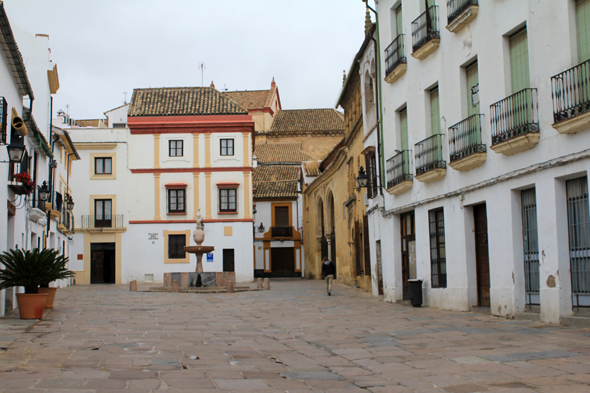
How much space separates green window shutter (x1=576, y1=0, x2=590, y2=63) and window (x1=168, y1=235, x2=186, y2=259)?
1121 inches

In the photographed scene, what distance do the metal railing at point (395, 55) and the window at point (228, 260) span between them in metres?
20.5

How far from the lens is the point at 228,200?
36875 mm


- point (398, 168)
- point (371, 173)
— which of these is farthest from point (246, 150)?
point (398, 168)

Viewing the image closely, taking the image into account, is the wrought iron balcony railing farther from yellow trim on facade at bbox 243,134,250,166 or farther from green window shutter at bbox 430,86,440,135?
green window shutter at bbox 430,86,440,135

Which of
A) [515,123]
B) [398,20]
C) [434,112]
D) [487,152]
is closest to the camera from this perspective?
[515,123]

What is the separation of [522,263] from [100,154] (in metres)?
28.9

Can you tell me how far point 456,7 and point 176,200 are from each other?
25.3 meters

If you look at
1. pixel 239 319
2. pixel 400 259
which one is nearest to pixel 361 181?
pixel 400 259

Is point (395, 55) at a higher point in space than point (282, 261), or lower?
higher

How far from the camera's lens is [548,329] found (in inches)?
397

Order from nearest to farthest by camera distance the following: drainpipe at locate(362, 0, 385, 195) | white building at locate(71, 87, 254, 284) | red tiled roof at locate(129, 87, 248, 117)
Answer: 1. drainpipe at locate(362, 0, 385, 195)
2. white building at locate(71, 87, 254, 284)
3. red tiled roof at locate(129, 87, 248, 117)

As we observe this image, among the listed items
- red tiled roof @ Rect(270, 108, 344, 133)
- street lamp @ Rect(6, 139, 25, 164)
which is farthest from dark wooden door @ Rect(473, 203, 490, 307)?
red tiled roof @ Rect(270, 108, 344, 133)

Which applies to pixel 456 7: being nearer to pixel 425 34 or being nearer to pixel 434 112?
pixel 425 34

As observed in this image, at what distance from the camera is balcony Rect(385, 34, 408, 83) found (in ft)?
55.4
